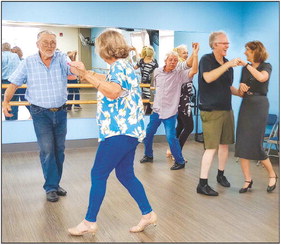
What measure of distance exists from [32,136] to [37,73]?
8.76ft

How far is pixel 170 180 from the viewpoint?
14.4 ft

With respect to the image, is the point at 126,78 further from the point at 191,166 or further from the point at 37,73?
the point at 191,166

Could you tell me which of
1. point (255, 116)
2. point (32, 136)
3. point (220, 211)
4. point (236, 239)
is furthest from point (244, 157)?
point (32, 136)

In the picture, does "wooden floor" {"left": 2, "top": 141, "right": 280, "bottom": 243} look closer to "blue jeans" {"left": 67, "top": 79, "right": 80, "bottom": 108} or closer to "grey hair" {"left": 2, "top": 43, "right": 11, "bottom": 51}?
"blue jeans" {"left": 67, "top": 79, "right": 80, "bottom": 108}

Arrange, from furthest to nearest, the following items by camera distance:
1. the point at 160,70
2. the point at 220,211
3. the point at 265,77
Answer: the point at 160,70
the point at 265,77
the point at 220,211

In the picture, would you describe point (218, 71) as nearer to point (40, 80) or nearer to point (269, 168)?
point (269, 168)

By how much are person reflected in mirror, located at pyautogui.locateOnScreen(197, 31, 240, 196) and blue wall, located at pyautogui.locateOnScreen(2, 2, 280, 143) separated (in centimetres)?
237

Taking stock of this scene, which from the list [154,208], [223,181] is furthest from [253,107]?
[154,208]

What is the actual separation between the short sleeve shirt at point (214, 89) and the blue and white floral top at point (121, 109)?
128 centimetres

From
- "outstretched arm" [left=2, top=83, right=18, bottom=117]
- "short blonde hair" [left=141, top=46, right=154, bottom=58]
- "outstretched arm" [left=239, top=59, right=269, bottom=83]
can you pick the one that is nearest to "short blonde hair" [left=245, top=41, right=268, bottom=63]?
"outstretched arm" [left=239, top=59, right=269, bottom=83]

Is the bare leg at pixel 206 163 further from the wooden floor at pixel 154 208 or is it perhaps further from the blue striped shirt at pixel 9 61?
the blue striped shirt at pixel 9 61

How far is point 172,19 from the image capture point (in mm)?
6551

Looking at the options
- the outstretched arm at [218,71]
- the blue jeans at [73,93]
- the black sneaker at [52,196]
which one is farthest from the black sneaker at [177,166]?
the blue jeans at [73,93]

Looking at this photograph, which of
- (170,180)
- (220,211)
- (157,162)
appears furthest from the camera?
Result: (157,162)
